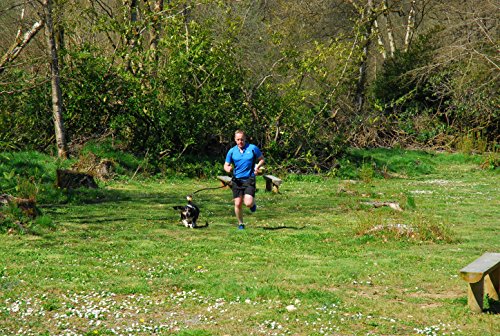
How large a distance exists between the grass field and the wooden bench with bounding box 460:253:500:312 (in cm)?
19

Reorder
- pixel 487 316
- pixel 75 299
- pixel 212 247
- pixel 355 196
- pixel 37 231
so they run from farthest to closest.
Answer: pixel 355 196 < pixel 37 231 < pixel 212 247 < pixel 75 299 < pixel 487 316

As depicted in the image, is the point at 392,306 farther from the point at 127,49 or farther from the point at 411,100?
the point at 411,100

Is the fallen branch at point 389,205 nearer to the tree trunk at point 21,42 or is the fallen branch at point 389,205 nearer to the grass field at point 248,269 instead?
the grass field at point 248,269

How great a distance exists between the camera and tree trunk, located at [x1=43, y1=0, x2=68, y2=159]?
23.9m

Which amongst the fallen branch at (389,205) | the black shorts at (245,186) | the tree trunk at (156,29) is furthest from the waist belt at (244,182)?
the tree trunk at (156,29)

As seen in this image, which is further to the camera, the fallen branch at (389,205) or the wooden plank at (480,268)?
the fallen branch at (389,205)

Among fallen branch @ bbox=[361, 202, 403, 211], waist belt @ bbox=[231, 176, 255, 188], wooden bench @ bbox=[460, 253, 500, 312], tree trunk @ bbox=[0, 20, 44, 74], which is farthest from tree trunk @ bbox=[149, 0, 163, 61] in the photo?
wooden bench @ bbox=[460, 253, 500, 312]

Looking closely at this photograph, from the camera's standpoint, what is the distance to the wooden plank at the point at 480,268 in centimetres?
881

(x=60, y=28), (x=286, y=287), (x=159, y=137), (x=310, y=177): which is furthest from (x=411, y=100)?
(x=286, y=287)

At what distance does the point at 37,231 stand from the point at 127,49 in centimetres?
1311

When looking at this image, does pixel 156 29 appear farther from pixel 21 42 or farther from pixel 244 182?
pixel 244 182

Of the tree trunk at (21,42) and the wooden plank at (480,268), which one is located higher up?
the tree trunk at (21,42)

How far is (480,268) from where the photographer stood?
29.8 ft

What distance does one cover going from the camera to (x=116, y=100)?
27234mm
